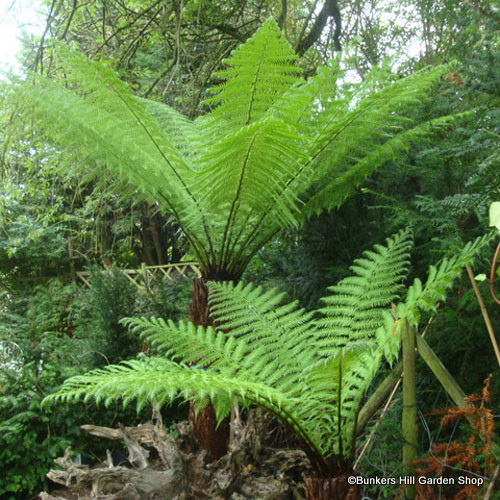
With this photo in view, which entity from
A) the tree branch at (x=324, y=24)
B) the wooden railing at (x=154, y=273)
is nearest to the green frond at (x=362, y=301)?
the tree branch at (x=324, y=24)

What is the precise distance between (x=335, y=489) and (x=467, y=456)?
342 millimetres

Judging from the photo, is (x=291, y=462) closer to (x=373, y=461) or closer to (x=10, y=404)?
(x=373, y=461)

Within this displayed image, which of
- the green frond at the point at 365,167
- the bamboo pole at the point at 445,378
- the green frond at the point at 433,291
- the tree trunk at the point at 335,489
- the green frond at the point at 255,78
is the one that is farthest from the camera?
the green frond at the point at 365,167

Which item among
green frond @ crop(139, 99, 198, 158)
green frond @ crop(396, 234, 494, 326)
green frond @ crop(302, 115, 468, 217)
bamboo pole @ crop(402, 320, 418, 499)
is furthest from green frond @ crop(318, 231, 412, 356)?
green frond @ crop(139, 99, 198, 158)

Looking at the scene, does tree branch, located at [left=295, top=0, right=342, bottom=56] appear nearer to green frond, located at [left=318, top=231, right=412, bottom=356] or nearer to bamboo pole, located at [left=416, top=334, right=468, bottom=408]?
green frond, located at [left=318, top=231, right=412, bottom=356]

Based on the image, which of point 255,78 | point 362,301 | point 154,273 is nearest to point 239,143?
point 255,78

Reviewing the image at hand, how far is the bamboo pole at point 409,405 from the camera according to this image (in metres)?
1.40

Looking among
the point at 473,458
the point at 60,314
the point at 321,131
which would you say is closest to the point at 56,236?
the point at 60,314

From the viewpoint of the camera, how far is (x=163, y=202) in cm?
217

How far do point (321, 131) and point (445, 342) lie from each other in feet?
2.91

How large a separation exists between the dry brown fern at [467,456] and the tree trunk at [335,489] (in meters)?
0.23

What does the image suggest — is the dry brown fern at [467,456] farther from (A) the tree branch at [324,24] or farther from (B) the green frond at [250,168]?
(A) the tree branch at [324,24]

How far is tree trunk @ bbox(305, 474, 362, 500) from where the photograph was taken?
1.14m

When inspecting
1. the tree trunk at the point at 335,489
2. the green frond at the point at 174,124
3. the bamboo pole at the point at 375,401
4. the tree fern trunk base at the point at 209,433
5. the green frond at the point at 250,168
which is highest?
the green frond at the point at 174,124
